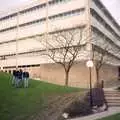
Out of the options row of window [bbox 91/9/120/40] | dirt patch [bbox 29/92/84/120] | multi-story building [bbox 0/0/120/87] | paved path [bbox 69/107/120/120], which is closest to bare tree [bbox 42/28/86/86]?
multi-story building [bbox 0/0/120/87]

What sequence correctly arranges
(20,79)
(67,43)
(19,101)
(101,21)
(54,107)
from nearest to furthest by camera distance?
(54,107) → (19,101) → (20,79) → (67,43) → (101,21)

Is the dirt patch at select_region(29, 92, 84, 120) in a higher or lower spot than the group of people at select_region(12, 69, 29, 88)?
lower

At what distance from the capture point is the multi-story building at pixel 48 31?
188ft

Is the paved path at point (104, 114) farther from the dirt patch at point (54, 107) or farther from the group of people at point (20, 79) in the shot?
the group of people at point (20, 79)

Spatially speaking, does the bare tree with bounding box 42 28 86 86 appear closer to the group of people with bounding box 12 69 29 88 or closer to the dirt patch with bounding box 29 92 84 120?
the group of people with bounding box 12 69 29 88

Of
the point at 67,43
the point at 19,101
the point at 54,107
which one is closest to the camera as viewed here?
the point at 54,107

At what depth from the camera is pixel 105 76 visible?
6831cm

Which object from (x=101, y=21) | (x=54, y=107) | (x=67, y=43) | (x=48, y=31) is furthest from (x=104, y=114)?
(x=101, y=21)

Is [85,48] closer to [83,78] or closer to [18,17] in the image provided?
[83,78]

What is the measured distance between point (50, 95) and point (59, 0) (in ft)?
141

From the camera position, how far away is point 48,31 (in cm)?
6303

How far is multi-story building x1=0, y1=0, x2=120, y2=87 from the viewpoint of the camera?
57.4 meters

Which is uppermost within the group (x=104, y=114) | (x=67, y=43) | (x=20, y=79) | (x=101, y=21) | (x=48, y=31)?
(x=101, y=21)

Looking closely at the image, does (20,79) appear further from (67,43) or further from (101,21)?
(101,21)
